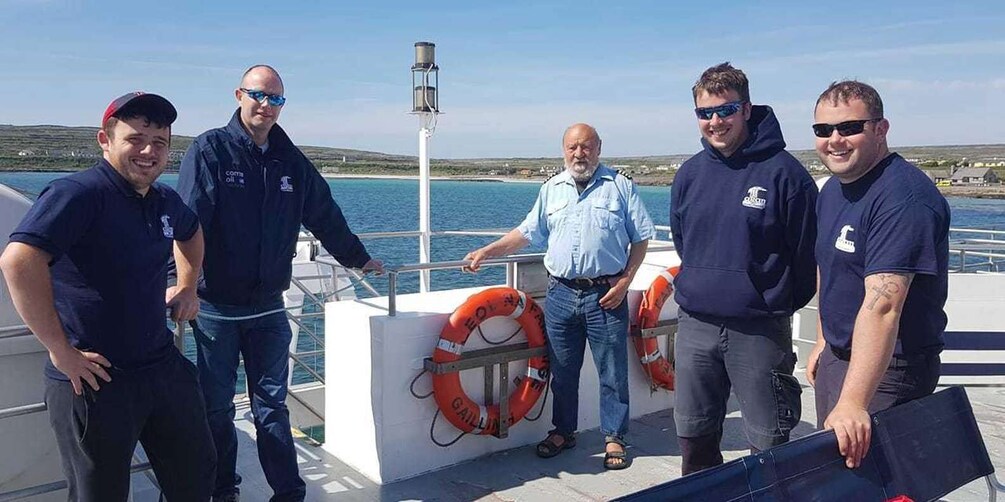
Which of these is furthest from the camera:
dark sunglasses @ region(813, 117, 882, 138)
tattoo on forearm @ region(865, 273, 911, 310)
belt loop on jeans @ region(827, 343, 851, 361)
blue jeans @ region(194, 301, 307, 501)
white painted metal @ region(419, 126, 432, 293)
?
white painted metal @ region(419, 126, 432, 293)

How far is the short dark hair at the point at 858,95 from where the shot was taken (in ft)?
6.72

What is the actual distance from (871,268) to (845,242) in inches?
6.3

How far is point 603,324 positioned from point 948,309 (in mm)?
3210

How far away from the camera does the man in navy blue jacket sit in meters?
2.78

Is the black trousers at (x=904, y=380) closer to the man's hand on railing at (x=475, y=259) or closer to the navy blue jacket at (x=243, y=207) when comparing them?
the man's hand on railing at (x=475, y=259)

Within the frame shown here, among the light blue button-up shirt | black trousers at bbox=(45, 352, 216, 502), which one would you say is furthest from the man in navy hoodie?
black trousers at bbox=(45, 352, 216, 502)

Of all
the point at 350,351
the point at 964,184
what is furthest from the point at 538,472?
the point at 964,184

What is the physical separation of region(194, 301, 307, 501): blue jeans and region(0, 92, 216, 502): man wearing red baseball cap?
0.50m

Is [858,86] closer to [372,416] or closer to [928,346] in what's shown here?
[928,346]

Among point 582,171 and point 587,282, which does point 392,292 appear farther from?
point 582,171

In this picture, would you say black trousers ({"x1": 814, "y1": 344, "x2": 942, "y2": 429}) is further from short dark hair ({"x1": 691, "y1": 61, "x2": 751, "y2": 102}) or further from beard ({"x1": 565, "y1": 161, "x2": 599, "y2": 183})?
beard ({"x1": 565, "y1": 161, "x2": 599, "y2": 183})

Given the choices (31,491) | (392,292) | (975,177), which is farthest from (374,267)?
(975,177)

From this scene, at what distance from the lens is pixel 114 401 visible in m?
2.15

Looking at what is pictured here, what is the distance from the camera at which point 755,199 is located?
8.02 ft
